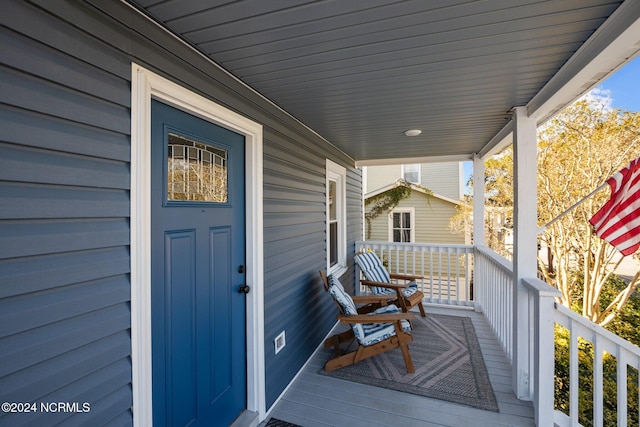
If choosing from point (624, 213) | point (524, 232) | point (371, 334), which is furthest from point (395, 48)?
point (371, 334)

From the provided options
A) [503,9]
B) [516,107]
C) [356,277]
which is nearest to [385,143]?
[516,107]

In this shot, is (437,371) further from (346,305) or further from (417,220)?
(417,220)

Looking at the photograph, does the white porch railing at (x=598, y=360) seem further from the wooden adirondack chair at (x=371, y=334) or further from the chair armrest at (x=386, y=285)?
the chair armrest at (x=386, y=285)

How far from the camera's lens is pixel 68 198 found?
108cm

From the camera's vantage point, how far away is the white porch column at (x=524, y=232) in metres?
2.51

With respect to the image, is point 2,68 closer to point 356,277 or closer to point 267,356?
point 267,356

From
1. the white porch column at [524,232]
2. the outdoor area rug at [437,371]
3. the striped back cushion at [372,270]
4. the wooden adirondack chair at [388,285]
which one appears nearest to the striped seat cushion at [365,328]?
the outdoor area rug at [437,371]

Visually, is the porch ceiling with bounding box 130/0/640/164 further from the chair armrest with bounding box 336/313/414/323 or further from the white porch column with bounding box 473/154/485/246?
the white porch column with bounding box 473/154/485/246

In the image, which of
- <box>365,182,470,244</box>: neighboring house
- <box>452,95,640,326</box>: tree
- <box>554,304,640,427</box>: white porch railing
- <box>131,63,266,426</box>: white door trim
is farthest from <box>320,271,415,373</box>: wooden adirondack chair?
Result: <box>365,182,470,244</box>: neighboring house

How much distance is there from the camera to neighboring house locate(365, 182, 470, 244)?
30.9 ft

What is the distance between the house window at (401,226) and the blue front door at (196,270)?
802 centimetres

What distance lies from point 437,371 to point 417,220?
709cm

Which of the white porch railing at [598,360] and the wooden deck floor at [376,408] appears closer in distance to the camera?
the white porch railing at [598,360]

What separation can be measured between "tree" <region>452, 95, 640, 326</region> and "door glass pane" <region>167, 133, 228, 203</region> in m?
5.36
